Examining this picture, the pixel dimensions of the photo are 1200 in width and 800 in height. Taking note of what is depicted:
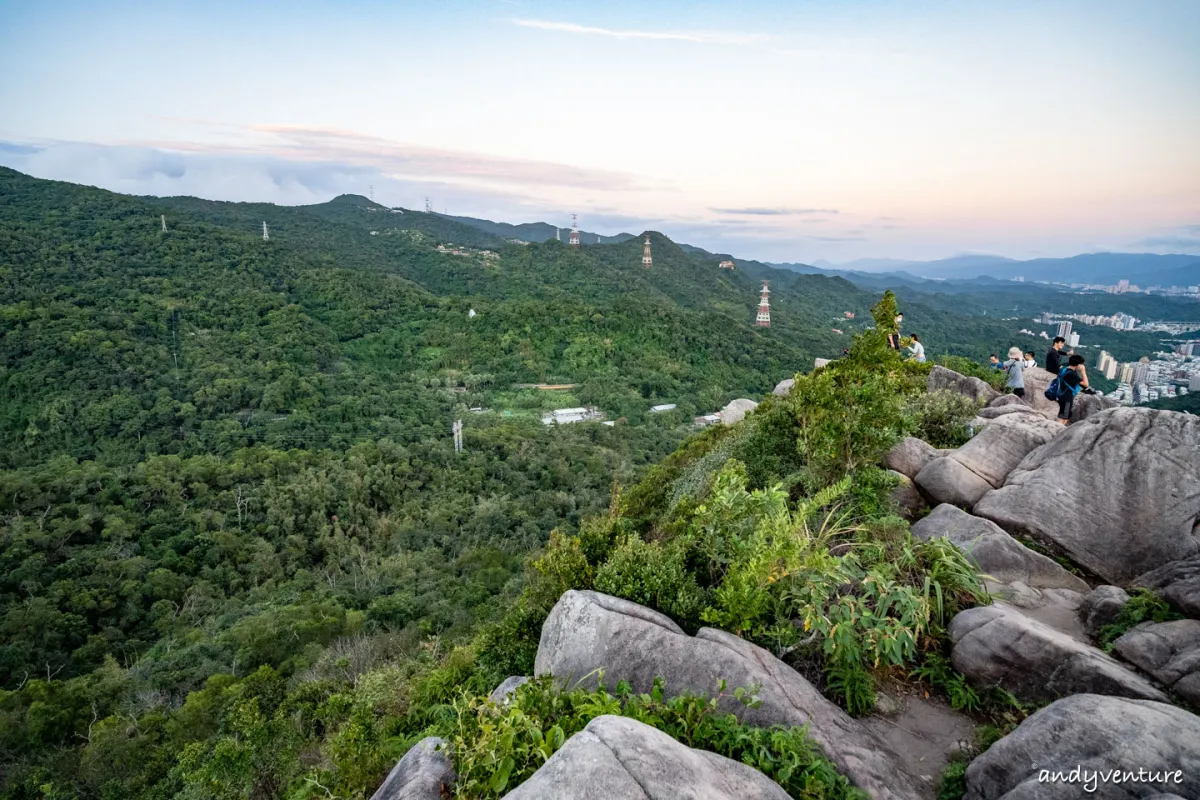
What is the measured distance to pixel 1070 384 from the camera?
9.84 meters

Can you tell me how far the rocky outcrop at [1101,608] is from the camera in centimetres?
512

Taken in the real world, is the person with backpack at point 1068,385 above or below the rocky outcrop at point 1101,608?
above

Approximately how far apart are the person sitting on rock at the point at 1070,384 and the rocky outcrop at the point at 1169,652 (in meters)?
6.31

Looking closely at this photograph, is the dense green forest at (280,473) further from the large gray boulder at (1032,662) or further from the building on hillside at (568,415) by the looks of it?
the large gray boulder at (1032,662)

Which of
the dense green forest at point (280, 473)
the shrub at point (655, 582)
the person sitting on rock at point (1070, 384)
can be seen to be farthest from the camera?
the dense green forest at point (280, 473)

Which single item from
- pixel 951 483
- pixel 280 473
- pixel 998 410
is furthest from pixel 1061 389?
pixel 280 473

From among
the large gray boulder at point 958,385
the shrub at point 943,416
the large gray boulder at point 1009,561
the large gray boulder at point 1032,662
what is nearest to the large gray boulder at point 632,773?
the large gray boulder at point 1032,662

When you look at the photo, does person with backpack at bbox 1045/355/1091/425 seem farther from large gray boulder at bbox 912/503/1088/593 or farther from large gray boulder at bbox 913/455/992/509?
large gray boulder at bbox 912/503/1088/593

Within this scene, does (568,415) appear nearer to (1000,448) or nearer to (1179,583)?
(1000,448)

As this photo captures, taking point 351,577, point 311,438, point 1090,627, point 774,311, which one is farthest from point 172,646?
point 774,311

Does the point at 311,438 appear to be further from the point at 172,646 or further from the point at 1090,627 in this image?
the point at 1090,627

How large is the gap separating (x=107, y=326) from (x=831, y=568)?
6167 centimetres

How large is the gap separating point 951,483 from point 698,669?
5.42 m

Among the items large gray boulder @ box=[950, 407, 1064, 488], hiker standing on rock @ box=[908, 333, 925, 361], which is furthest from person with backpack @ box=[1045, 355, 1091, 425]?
hiker standing on rock @ box=[908, 333, 925, 361]
